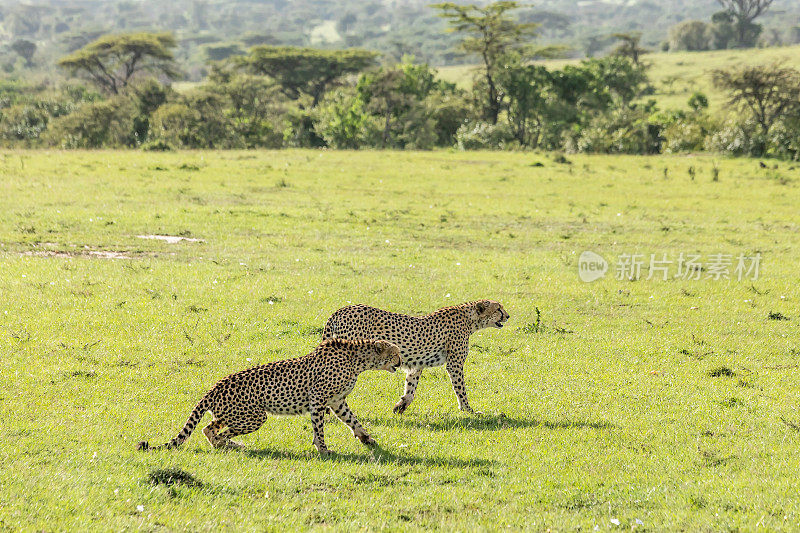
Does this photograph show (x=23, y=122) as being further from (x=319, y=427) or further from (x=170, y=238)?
(x=319, y=427)

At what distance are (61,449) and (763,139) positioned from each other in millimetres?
44830

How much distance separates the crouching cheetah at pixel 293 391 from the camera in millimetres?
8648

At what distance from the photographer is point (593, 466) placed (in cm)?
896

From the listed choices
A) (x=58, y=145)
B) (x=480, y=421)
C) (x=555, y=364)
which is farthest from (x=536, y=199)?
(x=58, y=145)

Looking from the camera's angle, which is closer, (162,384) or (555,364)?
(162,384)

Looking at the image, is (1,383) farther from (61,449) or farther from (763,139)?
(763,139)

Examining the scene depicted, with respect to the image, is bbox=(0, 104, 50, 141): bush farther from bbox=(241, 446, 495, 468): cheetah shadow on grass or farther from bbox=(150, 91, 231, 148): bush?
bbox=(241, 446, 495, 468): cheetah shadow on grass

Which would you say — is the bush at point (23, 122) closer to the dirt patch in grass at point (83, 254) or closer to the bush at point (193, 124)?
the bush at point (193, 124)

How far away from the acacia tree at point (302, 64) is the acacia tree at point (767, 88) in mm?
42184

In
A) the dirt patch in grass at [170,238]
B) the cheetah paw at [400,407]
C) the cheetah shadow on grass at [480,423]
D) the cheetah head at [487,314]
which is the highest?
the cheetah head at [487,314]

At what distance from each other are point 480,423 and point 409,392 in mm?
1114

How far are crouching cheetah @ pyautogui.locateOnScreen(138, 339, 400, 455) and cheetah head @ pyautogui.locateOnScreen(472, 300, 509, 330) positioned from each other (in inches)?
87.6

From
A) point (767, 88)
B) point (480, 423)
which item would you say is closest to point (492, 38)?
point (767, 88)

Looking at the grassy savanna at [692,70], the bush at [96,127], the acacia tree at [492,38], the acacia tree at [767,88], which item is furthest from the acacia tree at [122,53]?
the acacia tree at [767,88]
